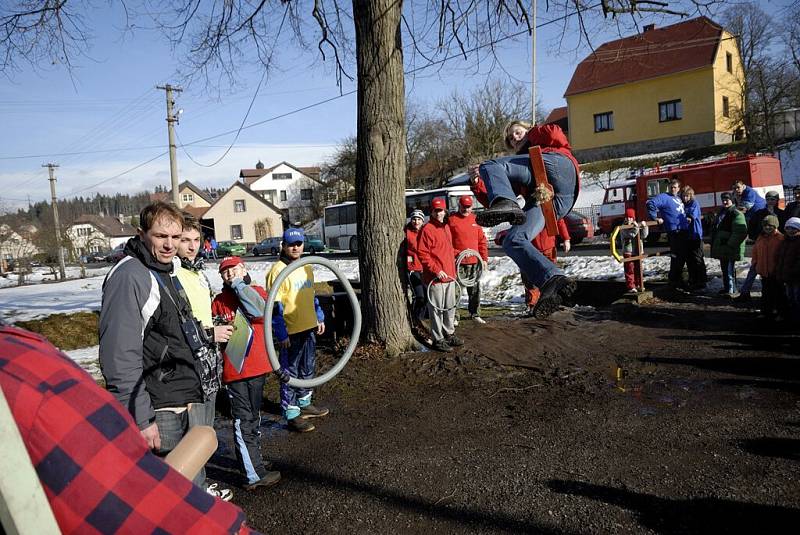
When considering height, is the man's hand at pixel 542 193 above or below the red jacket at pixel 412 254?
above

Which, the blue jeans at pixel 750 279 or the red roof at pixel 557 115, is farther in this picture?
the red roof at pixel 557 115

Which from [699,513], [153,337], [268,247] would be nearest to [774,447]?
[699,513]

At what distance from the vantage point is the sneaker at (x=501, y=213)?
15.3ft

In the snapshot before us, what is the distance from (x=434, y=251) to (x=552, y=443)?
3.97 metres

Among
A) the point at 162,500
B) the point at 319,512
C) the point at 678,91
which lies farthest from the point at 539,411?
the point at 678,91

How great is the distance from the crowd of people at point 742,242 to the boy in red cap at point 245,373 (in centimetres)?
743

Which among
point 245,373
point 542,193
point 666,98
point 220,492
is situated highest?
point 666,98

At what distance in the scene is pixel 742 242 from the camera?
10.7 m

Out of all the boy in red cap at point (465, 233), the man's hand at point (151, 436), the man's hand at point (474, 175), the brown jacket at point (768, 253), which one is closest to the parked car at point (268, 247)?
the boy in red cap at point (465, 233)

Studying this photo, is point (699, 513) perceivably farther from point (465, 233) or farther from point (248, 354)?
point (465, 233)

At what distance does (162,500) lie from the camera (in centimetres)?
107

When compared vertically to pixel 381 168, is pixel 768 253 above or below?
below

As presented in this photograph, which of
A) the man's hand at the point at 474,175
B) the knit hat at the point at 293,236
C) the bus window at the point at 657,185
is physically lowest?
the knit hat at the point at 293,236

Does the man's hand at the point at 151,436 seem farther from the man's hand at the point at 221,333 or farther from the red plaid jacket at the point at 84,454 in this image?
the red plaid jacket at the point at 84,454
